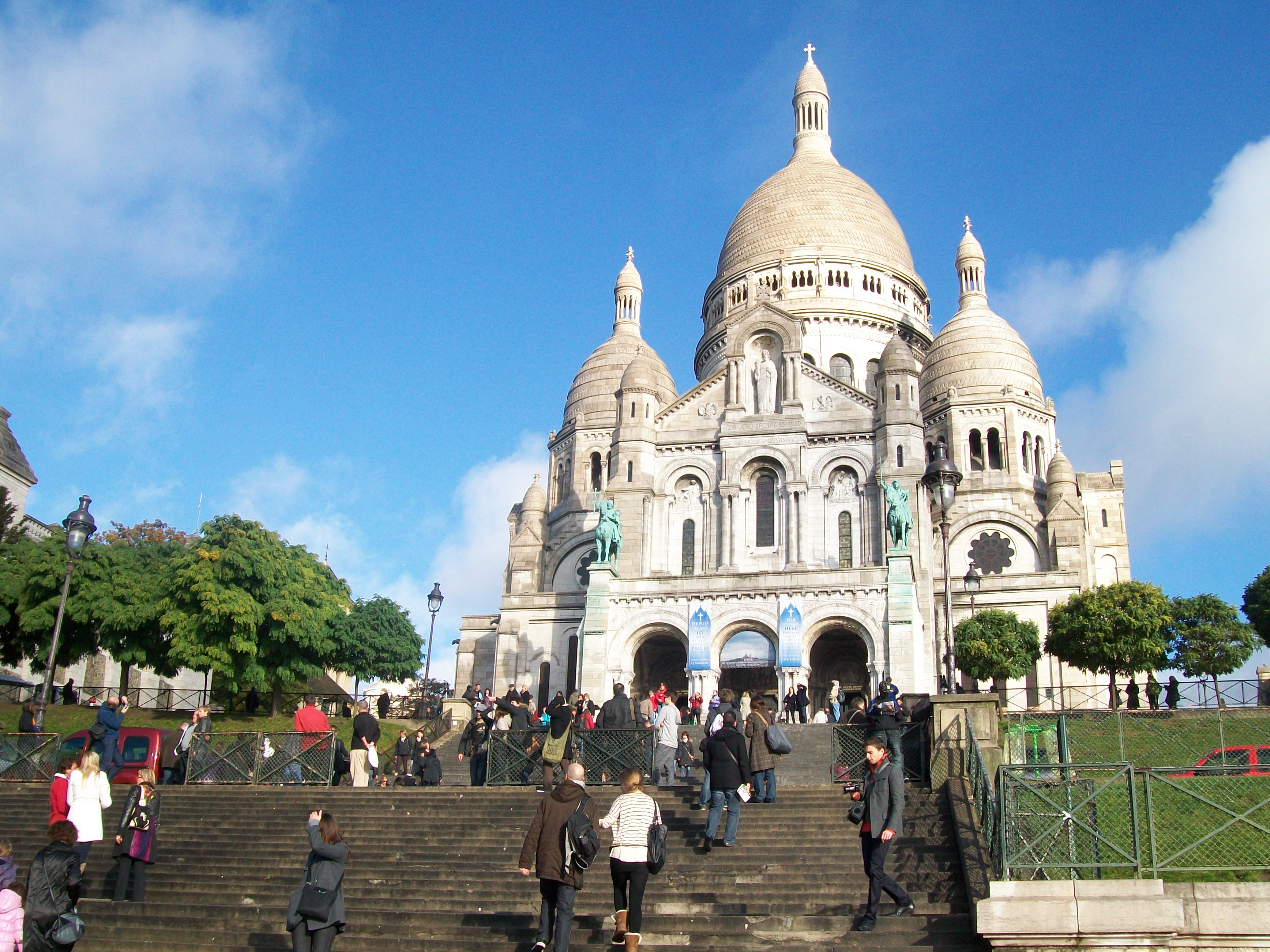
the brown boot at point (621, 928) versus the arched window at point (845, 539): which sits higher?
the arched window at point (845, 539)

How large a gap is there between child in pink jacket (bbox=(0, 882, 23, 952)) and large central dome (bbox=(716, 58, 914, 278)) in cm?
5456

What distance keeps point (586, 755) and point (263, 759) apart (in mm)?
5795

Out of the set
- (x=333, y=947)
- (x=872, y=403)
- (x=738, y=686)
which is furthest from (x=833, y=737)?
(x=872, y=403)

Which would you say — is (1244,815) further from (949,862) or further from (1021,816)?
(949,862)

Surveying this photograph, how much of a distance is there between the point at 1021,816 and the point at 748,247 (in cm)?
5327

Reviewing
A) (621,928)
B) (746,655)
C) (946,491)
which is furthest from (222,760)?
(746,655)

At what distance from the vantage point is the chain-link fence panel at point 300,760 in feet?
69.0

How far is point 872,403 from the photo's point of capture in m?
45.3

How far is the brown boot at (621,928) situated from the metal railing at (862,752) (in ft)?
22.6

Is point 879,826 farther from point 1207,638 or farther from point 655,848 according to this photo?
point 1207,638

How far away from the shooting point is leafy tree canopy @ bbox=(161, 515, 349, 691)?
37312 mm

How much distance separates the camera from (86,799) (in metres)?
13.8

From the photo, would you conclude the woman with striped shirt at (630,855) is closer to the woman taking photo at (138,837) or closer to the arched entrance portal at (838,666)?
the woman taking photo at (138,837)

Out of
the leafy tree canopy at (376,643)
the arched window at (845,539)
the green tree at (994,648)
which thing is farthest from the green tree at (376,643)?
the green tree at (994,648)
